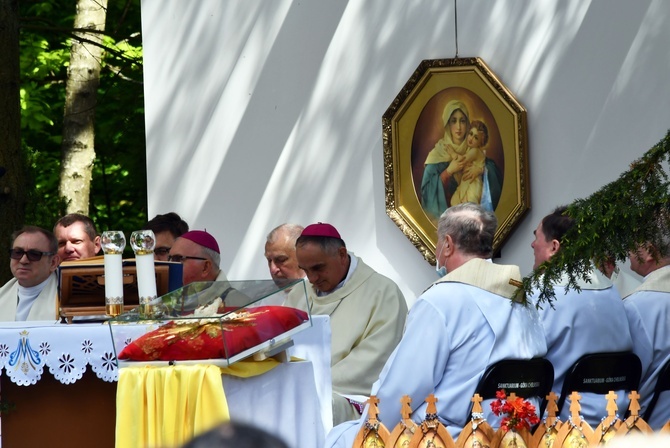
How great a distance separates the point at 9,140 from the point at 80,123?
4.35 m

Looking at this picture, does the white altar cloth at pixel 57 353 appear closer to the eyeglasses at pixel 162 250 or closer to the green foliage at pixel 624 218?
the green foliage at pixel 624 218

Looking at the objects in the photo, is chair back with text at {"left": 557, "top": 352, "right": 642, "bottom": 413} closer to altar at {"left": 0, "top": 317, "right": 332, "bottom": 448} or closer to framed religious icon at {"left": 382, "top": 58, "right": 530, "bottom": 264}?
altar at {"left": 0, "top": 317, "right": 332, "bottom": 448}

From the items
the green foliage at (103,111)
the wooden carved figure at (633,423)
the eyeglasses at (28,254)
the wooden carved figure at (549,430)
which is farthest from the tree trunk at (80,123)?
the wooden carved figure at (633,423)

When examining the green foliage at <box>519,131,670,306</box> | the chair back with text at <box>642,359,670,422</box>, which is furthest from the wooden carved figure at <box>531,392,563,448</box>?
the chair back with text at <box>642,359,670,422</box>

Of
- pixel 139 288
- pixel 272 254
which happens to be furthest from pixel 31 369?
pixel 272 254

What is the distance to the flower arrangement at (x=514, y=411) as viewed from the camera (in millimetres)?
4309

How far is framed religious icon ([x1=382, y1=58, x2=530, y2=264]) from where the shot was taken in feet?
25.9

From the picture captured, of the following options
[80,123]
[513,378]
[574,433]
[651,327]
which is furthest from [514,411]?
[80,123]

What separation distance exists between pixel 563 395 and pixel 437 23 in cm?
372

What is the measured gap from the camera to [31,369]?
15.2 feet

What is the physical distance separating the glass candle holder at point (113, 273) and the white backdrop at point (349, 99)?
375 centimetres

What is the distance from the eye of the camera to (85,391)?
4.79 meters

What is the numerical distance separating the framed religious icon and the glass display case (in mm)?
3542

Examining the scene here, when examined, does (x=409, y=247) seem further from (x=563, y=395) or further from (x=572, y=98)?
(x=563, y=395)
